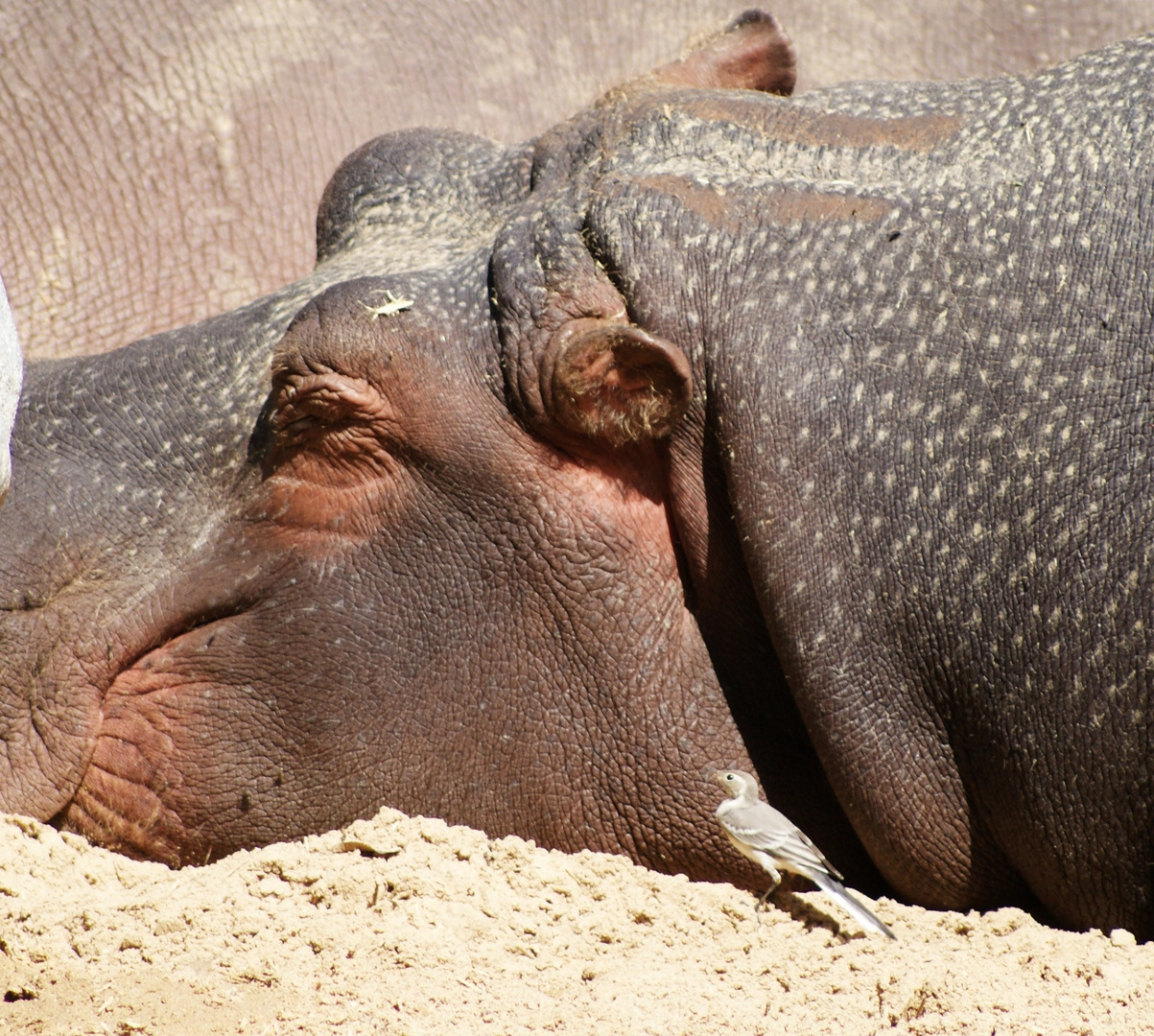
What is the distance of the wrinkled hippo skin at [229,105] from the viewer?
194 inches

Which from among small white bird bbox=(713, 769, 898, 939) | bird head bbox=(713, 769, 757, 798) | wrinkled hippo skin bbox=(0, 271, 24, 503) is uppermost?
wrinkled hippo skin bbox=(0, 271, 24, 503)

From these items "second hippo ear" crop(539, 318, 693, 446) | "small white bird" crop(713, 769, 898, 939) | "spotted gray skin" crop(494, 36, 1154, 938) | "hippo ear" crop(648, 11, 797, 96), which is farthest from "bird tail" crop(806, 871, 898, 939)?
"hippo ear" crop(648, 11, 797, 96)

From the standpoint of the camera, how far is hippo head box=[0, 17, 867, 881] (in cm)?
271

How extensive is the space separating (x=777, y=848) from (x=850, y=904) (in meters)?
0.16

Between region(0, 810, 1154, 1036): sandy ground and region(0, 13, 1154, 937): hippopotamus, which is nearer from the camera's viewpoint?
region(0, 810, 1154, 1036): sandy ground

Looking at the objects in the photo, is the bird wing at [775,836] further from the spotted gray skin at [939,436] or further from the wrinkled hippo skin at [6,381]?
the wrinkled hippo skin at [6,381]

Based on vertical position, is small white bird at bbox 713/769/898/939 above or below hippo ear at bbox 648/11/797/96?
below

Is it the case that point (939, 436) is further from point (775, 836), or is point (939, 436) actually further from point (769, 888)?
point (769, 888)

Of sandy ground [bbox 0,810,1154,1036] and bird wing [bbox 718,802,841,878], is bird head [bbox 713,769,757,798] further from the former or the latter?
sandy ground [bbox 0,810,1154,1036]

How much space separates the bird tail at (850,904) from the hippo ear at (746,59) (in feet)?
6.85

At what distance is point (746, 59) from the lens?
364 centimetres

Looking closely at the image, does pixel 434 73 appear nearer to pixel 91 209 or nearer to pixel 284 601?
pixel 91 209

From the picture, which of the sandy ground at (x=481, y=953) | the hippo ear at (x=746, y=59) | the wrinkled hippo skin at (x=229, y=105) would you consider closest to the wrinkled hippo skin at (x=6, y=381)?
the sandy ground at (x=481, y=953)

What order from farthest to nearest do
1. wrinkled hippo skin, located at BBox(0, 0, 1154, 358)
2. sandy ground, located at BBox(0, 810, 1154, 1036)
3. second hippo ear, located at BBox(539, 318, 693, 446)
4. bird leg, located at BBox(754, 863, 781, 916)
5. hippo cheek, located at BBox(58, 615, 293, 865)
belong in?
wrinkled hippo skin, located at BBox(0, 0, 1154, 358), hippo cheek, located at BBox(58, 615, 293, 865), second hippo ear, located at BBox(539, 318, 693, 446), bird leg, located at BBox(754, 863, 781, 916), sandy ground, located at BBox(0, 810, 1154, 1036)
